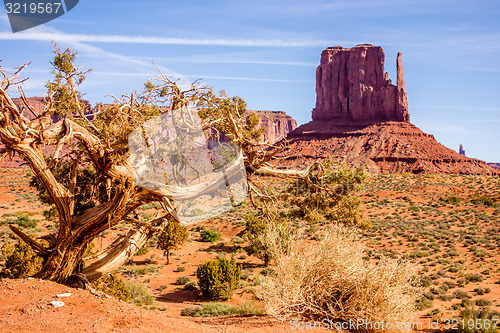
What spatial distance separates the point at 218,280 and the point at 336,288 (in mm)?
9447

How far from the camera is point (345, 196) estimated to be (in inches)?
366

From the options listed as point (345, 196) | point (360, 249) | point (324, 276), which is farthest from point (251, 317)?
point (345, 196)

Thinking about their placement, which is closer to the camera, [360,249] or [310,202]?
[360,249]

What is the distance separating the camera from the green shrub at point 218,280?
15.3 meters

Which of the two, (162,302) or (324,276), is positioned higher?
(324,276)

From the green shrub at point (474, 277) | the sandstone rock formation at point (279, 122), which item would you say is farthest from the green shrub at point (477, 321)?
the sandstone rock formation at point (279, 122)

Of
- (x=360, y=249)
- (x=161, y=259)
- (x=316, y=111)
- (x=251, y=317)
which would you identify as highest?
(x=316, y=111)

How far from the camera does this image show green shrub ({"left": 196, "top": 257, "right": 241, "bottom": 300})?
50.3 ft

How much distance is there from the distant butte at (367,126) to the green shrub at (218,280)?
2671 inches

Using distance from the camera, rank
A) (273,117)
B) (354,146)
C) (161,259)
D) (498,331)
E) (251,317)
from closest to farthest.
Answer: (251,317) → (498,331) → (161,259) → (354,146) → (273,117)

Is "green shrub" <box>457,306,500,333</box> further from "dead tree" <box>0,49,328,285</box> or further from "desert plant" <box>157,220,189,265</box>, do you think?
"desert plant" <box>157,220,189,265</box>

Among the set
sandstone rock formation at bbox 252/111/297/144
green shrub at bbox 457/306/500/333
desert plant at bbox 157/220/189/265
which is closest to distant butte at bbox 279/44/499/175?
sandstone rock formation at bbox 252/111/297/144

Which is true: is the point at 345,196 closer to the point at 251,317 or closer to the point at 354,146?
the point at 251,317

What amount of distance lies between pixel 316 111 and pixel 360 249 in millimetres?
119620
